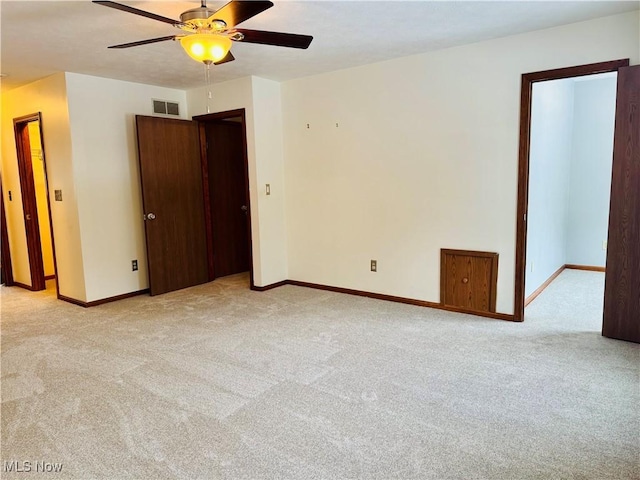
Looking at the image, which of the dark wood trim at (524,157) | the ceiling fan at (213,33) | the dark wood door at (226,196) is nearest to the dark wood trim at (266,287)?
the dark wood door at (226,196)

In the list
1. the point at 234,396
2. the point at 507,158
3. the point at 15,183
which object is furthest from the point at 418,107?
the point at 15,183

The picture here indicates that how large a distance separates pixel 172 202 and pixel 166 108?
1.15 m

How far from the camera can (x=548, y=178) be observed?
4.80 metres

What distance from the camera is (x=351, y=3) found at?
2.77m

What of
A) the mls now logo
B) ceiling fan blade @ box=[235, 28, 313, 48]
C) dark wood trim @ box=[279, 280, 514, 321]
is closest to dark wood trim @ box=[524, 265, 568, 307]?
dark wood trim @ box=[279, 280, 514, 321]

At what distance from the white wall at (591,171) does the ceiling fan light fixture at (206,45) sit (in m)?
4.98

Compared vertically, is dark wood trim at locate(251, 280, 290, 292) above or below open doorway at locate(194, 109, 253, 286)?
below

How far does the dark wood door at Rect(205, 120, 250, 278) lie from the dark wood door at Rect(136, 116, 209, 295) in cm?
28

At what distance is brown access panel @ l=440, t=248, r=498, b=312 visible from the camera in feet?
12.8

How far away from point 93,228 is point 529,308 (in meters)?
4.54

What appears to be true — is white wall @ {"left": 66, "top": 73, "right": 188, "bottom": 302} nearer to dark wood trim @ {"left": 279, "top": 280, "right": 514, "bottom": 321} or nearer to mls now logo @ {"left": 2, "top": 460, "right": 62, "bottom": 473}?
dark wood trim @ {"left": 279, "top": 280, "right": 514, "bottom": 321}

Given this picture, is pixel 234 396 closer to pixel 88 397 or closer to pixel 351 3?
pixel 88 397

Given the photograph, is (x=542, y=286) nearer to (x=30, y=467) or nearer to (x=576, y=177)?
(x=576, y=177)

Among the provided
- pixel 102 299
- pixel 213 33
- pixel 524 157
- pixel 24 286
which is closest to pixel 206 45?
pixel 213 33
